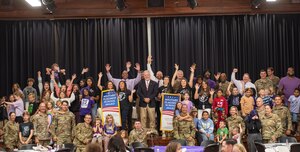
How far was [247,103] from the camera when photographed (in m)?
15.1

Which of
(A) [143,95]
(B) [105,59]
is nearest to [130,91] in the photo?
(A) [143,95]

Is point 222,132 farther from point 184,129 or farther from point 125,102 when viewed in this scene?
point 125,102

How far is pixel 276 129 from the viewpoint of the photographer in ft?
46.5

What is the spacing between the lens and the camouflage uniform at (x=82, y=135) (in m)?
14.2

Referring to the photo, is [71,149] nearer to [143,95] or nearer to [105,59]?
[143,95]

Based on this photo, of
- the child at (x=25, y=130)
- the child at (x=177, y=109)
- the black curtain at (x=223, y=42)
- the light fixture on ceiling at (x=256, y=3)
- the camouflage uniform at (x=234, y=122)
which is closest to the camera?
the child at (x=25, y=130)

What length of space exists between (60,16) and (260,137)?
8.36 metres

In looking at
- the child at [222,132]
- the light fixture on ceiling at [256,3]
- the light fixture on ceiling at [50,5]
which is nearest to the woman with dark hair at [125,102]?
the child at [222,132]

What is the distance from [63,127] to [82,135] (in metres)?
0.70

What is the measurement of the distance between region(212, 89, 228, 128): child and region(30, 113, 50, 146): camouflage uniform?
14.9 feet

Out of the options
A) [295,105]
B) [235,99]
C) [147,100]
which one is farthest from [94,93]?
[295,105]

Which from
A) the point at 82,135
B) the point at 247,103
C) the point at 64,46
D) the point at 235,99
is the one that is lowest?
the point at 82,135

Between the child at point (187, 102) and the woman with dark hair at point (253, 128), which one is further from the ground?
the child at point (187, 102)

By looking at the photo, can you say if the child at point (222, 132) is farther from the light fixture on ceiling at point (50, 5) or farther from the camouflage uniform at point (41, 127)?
the light fixture on ceiling at point (50, 5)
